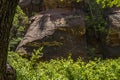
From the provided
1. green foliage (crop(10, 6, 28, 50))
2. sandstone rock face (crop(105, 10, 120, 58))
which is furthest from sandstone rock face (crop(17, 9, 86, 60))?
sandstone rock face (crop(105, 10, 120, 58))

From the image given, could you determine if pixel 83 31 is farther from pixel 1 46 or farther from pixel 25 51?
pixel 1 46

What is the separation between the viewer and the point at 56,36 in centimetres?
1523

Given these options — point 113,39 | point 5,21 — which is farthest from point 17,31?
point 5,21

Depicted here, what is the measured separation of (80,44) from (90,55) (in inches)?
53.2

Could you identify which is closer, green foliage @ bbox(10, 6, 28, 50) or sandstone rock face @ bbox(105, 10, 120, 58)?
sandstone rock face @ bbox(105, 10, 120, 58)

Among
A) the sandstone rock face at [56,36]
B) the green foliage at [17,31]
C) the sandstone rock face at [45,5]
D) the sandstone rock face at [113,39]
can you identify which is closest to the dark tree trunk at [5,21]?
the sandstone rock face at [56,36]

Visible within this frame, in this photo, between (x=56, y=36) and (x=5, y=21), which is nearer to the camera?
(x=5, y=21)

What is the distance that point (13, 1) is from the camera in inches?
113

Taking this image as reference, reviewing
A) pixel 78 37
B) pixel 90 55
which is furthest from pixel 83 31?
pixel 90 55

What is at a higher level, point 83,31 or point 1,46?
point 1,46

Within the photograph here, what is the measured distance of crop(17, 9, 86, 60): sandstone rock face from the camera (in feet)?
47.6

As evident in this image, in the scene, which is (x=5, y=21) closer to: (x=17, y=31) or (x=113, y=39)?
(x=113, y=39)

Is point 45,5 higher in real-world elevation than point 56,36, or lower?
higher

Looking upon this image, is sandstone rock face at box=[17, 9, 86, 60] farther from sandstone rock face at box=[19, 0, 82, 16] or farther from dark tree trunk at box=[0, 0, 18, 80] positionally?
dark tree trunk at box=[0, 0, 18, 80]
